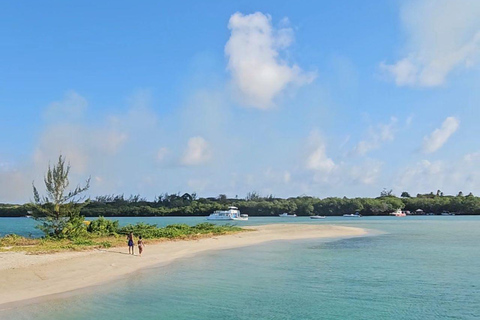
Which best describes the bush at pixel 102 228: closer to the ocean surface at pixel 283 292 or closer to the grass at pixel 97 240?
the grass at pixel 97 240

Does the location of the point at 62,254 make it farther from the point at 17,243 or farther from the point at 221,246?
the point at 221,246

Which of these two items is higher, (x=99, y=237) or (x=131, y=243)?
(x=131, y=243)

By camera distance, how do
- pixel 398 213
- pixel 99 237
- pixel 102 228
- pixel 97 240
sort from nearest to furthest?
pixel 97 240 < pixel 99 237 < pixel 102 228 < pixel 398 213

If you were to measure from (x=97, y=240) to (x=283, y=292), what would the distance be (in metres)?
26.4

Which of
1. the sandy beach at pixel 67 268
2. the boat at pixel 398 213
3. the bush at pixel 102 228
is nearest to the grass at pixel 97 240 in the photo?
the bush at pixel 102 228

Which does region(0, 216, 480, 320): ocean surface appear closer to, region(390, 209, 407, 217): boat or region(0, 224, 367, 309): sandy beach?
region(0, 224, 367, 309): sandy beach

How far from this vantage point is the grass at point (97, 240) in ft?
119

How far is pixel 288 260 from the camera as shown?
1417 inches

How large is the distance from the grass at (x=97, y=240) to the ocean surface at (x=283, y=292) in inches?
391

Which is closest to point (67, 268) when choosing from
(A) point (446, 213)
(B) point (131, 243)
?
(B) point (131, 243)

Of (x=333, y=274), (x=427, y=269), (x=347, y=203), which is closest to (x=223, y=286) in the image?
(x=333, y=274)

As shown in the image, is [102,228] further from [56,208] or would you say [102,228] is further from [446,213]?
[446,213]

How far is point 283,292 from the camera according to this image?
2288cm

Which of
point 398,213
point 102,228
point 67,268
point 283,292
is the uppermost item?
point 398,213
